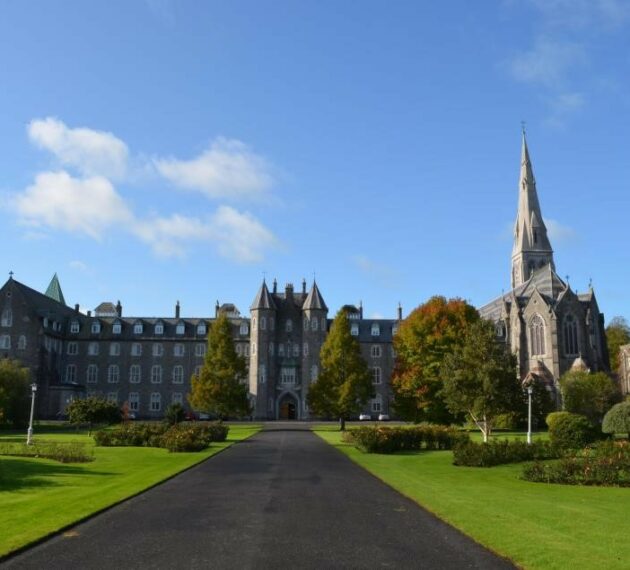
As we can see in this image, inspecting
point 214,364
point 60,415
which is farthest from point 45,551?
point 60,415

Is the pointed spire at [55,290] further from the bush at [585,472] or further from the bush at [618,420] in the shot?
the bush at [585,472]

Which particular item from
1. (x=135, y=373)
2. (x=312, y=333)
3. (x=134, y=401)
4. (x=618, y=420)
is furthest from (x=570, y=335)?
(x=134, y=401)

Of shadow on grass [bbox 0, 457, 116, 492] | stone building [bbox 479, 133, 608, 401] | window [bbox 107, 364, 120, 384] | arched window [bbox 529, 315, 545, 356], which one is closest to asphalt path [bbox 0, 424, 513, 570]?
shadow on grass [bbox 0, 457, 116, 492]

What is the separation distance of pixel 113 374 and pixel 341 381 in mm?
44839

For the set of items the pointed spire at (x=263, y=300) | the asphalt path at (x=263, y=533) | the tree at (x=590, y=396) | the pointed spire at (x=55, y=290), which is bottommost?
the asphalt path at (x=263, y=533)

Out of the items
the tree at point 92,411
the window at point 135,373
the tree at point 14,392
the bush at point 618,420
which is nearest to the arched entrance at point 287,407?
the window at point 135,373

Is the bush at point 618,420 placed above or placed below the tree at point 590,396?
below

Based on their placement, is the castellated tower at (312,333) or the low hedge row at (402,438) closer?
the low hedge row at (402,438)

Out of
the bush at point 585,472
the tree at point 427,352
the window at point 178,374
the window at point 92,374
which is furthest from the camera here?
the window at point 178,374

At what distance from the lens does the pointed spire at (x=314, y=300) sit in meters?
93.1

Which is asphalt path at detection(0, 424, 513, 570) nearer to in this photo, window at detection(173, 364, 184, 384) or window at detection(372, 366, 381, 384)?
window at detection(372, 366, 381, 384)

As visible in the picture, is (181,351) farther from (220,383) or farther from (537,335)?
(537,335)

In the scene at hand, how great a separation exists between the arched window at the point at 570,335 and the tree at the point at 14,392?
213 ft

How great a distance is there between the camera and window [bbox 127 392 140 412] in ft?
312
